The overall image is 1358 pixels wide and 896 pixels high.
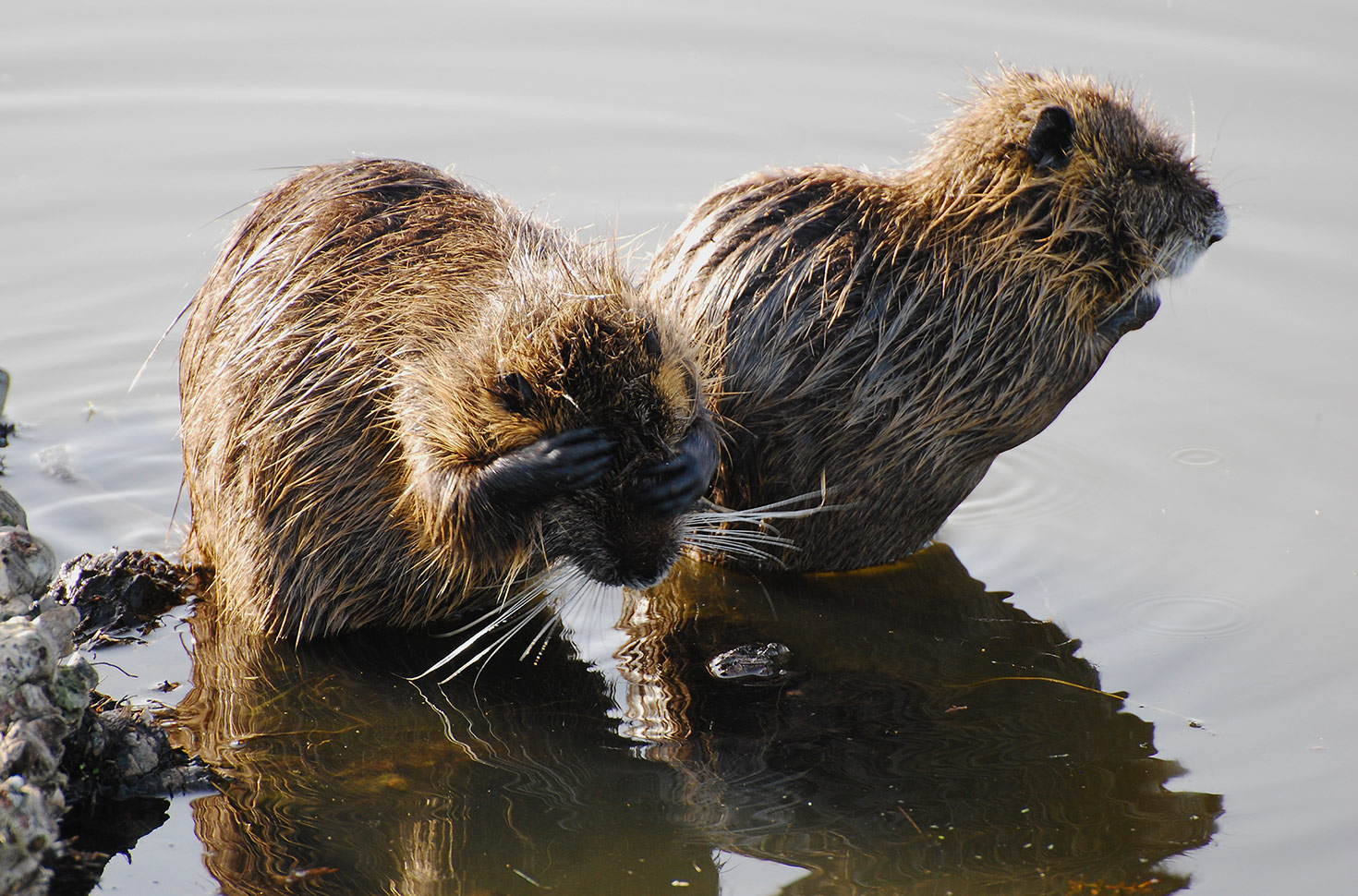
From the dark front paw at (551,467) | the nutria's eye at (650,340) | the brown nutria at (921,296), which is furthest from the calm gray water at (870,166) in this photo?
the nutria's eye at (650,340)

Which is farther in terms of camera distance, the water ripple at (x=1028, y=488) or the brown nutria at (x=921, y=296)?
the water ripple at (x=1028, y=488)

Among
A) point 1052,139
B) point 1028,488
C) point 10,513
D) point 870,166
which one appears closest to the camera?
point 10,513

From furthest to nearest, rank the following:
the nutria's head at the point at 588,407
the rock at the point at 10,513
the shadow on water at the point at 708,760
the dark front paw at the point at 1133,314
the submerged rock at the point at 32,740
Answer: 1. the dark front paw at the point at 1133,314
2. the rock at the point at 10,513
3. the nutria's head at the point at 588,407
4. the shadow on water at the point at 708,760
5. the submerged rock at the point at 32,740

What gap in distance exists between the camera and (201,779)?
3.09 m

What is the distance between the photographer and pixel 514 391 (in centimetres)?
306

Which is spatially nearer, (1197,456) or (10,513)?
(10,513)

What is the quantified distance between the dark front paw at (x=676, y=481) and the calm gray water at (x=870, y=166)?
26.8 inches

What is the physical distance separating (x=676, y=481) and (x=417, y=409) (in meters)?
0.58

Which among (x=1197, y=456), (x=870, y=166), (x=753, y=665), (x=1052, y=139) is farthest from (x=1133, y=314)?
(x=870, y=166)

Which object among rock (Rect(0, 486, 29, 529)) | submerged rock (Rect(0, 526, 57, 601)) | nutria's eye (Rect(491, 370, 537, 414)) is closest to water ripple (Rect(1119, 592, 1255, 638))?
nutria's eye (Rect(491, 370, 537, 414))

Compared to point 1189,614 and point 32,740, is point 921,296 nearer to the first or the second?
point 1189,614

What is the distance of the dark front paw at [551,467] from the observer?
2971 millimetres

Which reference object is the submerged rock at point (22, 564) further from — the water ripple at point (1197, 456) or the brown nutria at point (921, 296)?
the water ripple at point (1197, 456)

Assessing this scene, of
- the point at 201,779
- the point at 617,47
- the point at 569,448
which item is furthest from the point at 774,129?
the point at 201,779
